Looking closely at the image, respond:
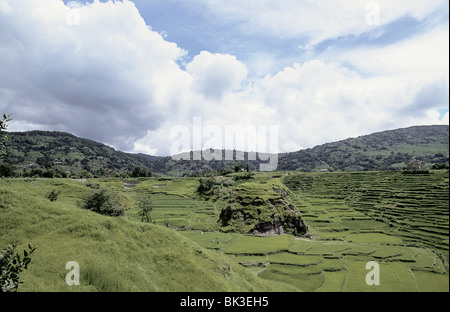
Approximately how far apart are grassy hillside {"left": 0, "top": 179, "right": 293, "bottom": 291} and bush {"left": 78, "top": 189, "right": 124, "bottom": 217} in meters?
25.2

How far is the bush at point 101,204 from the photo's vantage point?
44.5m

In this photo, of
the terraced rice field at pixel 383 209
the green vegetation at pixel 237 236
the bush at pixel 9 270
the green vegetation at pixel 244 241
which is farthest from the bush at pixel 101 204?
the terraced rice field at pixel 383 209

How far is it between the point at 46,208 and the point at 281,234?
49.6 m

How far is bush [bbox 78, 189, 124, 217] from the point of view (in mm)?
44500

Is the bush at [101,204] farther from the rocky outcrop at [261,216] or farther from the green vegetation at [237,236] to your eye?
the rocky outcrop at [261,216]

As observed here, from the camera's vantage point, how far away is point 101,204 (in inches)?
1784

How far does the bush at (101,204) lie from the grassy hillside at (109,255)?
2515cm

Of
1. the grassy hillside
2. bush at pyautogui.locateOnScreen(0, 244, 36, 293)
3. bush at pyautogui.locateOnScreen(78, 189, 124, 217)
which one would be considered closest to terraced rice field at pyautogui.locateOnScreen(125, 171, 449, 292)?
the grassy hillside

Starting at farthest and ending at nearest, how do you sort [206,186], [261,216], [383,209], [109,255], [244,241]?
1. [206,186]
2. [383,209]
3. [261,216]
4. [244,241]
5. [109,255]

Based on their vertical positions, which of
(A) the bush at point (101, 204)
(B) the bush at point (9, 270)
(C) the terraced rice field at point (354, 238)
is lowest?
(C) the terraced rice field at point (354, 238)

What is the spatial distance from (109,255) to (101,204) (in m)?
35.2

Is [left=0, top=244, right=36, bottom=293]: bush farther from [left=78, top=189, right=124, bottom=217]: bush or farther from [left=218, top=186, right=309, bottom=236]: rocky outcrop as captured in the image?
[left=218, top=186, right=309, bottom=236]: rocky outcrop

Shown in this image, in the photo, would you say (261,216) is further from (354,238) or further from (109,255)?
(109,255)

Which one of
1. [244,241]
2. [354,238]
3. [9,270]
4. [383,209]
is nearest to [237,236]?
[244,241]
